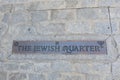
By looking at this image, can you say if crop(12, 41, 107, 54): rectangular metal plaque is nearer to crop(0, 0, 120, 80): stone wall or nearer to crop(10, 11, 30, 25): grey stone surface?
crop(0, 0, 120, 80): stone wall

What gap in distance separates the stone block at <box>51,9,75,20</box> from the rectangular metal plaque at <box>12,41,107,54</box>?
283mm

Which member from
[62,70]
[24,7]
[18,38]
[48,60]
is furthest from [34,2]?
[62,70]

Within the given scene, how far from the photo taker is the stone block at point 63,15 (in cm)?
243

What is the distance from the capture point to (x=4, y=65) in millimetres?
2436

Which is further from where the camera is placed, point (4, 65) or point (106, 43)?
point (4, 65)

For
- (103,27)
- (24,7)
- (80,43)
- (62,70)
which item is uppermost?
(24,7)

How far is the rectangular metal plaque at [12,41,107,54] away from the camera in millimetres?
2277

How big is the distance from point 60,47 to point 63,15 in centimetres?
37

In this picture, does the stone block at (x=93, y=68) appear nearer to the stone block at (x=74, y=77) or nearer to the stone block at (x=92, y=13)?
the stone block at (x=74, y=77)

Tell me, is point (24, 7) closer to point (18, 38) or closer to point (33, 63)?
point (18, 38)

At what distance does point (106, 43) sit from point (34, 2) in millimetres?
974

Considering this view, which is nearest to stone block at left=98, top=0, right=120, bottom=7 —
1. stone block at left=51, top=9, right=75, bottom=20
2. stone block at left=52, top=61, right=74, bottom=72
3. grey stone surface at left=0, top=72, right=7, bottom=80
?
stone block at left=51, top=9, right=75, bottom=20

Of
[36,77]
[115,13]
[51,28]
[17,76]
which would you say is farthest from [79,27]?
[17,76]

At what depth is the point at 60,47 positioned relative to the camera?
92.7 inches
